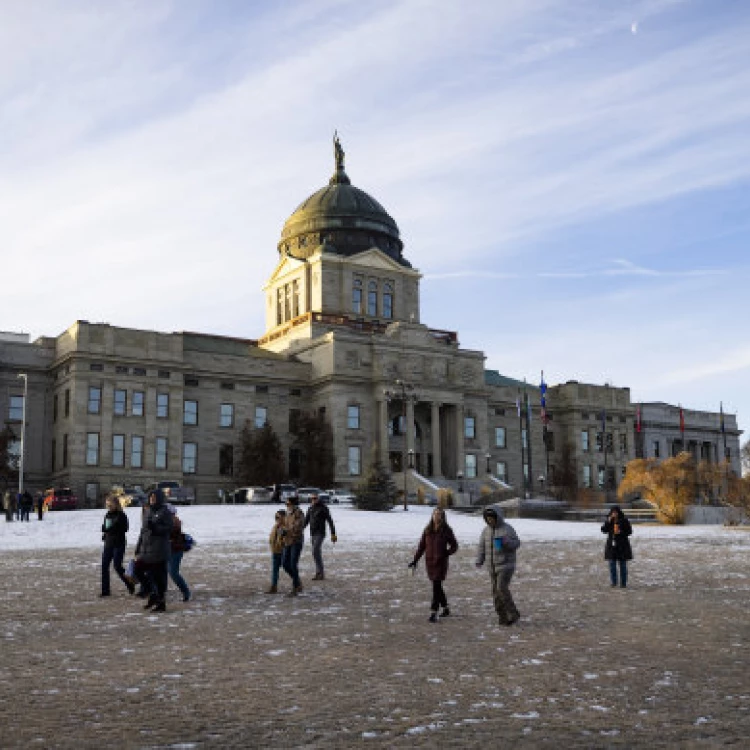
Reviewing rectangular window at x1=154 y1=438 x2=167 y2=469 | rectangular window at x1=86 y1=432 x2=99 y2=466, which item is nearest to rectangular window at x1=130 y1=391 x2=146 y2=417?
rectangular window at x1=154 y1=438 x2=167 y2=469

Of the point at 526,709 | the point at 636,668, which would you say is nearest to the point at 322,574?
the point at 636,668

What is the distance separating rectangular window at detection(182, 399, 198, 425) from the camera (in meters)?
77.5

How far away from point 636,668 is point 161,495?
8.60 metres

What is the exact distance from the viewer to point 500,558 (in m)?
14.6

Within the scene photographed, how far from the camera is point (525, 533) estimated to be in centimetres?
3909

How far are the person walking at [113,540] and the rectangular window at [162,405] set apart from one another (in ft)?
190

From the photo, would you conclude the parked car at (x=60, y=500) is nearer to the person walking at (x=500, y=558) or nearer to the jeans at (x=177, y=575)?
the jeans at (x=177, y=575)

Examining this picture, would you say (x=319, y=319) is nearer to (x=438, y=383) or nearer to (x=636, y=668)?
(x=438, y=383)

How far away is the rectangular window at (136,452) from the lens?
72.6 m

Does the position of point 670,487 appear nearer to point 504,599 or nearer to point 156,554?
point 504,599

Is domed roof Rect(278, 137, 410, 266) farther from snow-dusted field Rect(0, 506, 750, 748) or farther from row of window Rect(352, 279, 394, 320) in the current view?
snow-dusted field Rect(0, 506, 750, 748)

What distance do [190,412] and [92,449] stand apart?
9393 mm

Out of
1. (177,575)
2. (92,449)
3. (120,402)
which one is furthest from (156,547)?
(120,402)

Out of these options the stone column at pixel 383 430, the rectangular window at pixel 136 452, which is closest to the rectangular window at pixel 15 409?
the rectangular window at pixel 136 452
